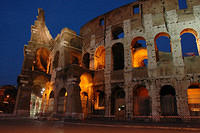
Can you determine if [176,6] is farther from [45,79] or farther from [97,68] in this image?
[45,79]

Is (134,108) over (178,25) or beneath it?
beneath

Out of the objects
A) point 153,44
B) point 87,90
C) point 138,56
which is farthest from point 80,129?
point 138,56

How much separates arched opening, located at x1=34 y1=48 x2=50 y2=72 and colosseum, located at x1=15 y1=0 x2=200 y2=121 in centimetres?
276

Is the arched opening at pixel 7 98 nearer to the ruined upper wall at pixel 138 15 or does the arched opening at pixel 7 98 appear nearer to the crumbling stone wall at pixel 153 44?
the ruined upper wall at pixel 138 15

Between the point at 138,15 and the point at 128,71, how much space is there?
6463 millimetres

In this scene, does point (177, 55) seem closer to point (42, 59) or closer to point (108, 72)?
point (108, 72)

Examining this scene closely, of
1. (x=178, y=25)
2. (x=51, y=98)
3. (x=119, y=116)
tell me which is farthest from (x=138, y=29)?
(x=51, y=98)

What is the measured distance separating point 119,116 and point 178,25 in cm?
1062

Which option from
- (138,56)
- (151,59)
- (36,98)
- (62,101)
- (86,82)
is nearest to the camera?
(151,59)

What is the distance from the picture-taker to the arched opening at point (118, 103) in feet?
51.6

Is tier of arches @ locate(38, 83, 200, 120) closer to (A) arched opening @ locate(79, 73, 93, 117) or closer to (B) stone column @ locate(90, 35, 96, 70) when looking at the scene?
(A) arched opening @ locate(79, 73, 93, 117)

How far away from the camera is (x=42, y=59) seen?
2709cm

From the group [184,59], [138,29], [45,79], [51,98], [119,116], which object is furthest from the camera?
[45,79]

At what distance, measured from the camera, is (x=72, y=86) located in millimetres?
15680
